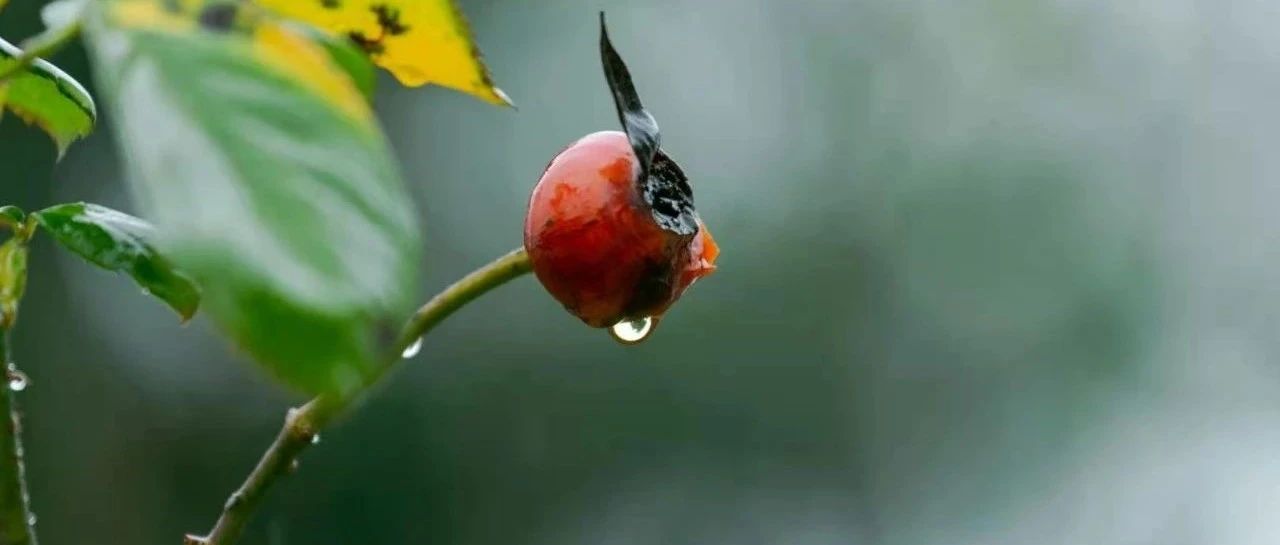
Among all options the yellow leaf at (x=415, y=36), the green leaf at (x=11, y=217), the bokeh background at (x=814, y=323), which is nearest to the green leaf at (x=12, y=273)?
the green leaf at (x=11, y=217)

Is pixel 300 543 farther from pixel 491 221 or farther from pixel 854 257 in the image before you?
pixel 854 257

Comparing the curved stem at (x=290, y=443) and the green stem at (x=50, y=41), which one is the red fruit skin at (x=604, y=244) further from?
the green stem at (x=50, y=41)

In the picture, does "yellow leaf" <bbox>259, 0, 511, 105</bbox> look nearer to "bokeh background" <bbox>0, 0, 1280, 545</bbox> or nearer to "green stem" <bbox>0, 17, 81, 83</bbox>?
Answer: "green stem" <bbox>0, 17, 81, 83</bbox>

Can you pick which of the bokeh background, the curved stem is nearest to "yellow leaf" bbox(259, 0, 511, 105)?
the curved stem

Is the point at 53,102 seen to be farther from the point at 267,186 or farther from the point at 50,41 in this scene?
the point at 267,186

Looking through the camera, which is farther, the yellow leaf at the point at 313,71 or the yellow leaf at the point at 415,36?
the yellow leaf at the point at 415,36

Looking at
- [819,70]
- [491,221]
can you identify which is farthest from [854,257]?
[491,221]
